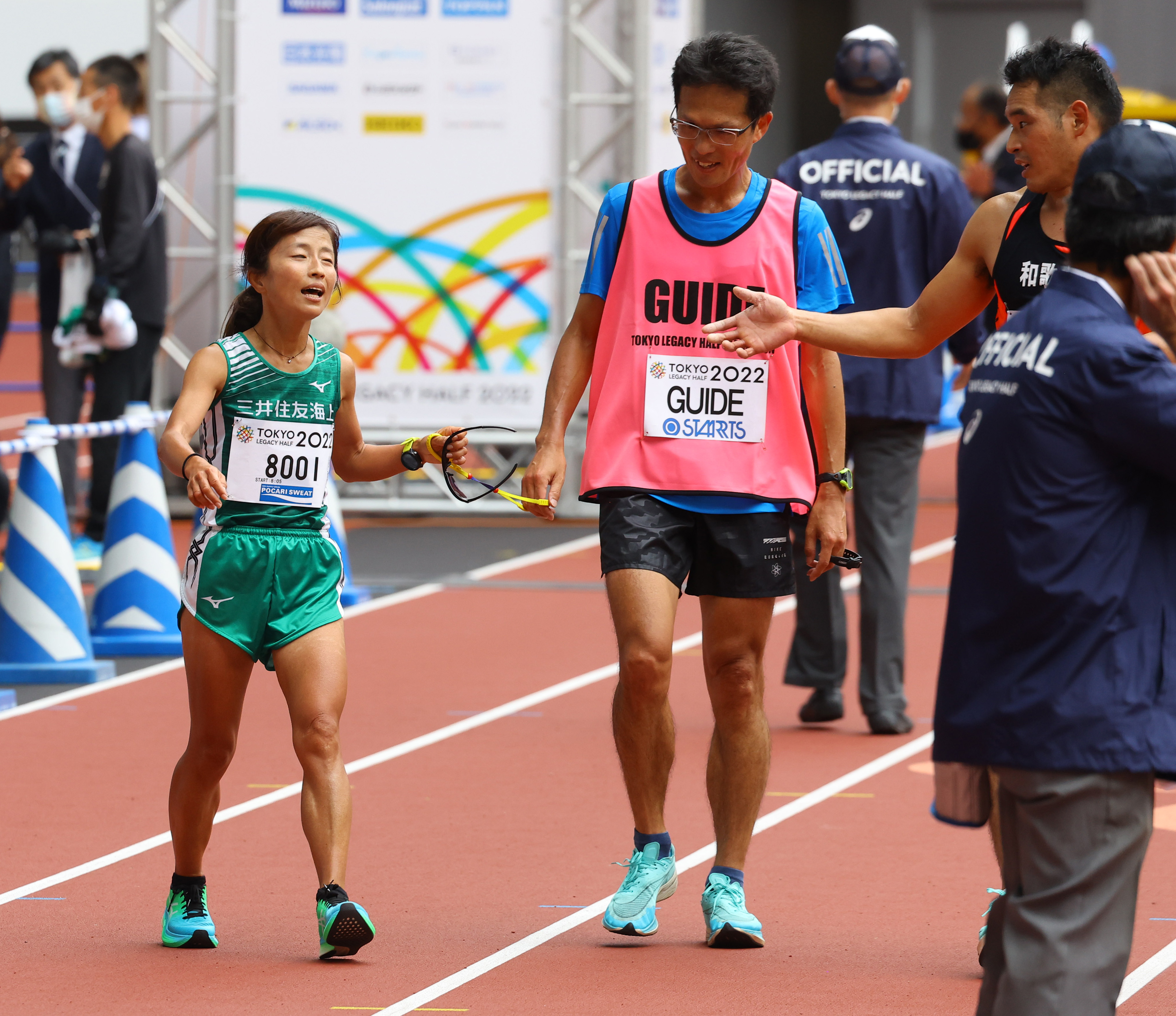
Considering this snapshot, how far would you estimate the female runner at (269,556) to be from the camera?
207 inches

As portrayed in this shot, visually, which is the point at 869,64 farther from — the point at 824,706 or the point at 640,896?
the point at 640,896

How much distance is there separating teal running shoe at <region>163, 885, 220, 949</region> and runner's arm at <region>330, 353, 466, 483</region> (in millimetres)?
1110

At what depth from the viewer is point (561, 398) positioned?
18.5 feet

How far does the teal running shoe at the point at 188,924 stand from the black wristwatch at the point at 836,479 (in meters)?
1.88

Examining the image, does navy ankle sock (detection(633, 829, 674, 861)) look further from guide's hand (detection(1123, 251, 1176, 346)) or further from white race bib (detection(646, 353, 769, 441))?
guide's hand (detection(1123, 251, 1176, 346))

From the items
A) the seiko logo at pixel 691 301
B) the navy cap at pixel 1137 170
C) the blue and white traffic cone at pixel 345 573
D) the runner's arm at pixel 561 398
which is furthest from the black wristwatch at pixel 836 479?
the blue and white traffic cone at pixel 345 573

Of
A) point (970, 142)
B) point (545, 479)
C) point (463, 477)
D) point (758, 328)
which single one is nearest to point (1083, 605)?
point (758, 328)

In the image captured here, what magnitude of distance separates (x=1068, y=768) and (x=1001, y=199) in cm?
190

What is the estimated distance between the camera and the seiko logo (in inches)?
218

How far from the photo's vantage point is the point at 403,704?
8.85 m

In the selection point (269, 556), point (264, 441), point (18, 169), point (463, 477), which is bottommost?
point (269, 556)

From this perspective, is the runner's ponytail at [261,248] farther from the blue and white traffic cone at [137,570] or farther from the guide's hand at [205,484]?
the blue and white traffic cone at [137,570]

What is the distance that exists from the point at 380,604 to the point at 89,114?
371cm

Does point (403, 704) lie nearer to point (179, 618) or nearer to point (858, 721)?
point (858, 721)
